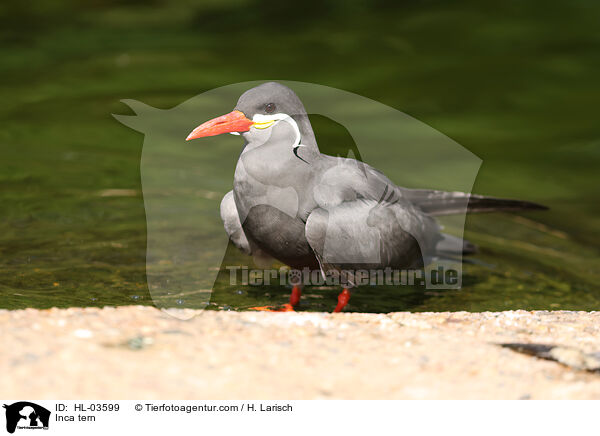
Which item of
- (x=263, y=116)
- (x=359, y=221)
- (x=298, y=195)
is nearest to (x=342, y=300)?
(x=359, y=221)

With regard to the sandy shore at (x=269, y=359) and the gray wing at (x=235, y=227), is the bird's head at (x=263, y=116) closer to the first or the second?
the gray wing at (x=235, y=227)

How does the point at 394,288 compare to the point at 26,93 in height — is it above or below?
below

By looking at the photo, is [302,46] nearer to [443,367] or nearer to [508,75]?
[508,75]

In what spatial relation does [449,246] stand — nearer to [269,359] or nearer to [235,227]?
[235,227]

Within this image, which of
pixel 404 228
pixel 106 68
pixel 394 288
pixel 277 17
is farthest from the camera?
pixel 277 17

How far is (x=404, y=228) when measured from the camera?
548 cm

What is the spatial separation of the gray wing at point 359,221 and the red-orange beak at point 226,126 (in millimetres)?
583

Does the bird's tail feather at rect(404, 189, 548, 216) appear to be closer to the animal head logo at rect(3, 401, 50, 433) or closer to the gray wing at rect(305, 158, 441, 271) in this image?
the gray wing at rect(305, 158, 441, 271)

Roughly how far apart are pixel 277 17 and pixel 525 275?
780 cm

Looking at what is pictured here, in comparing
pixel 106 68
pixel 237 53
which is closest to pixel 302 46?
pixel 237 53

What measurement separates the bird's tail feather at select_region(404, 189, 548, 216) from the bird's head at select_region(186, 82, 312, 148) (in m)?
1.19

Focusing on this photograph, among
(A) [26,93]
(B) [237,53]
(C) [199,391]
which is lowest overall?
(C) [199,391]

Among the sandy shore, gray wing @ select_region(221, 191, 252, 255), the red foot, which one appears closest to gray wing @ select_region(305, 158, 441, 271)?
the red foot

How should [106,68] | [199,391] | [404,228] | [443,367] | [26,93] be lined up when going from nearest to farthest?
[199,391] < [443,367] < [404,228] < [26,93] < [106,68]
